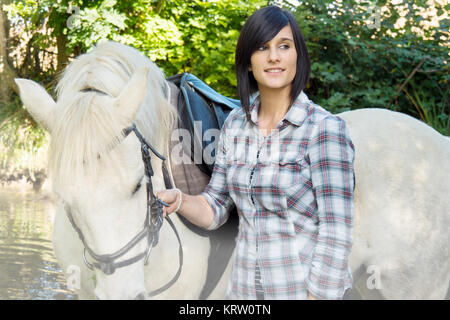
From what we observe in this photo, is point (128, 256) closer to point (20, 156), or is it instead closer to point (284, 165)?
point (284, 165)

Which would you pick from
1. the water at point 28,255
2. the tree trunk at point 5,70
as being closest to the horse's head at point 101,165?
the water at point 28,255

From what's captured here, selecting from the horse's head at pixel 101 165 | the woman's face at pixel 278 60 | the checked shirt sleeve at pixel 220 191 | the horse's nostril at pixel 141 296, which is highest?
the woman's face at pixel 278 60

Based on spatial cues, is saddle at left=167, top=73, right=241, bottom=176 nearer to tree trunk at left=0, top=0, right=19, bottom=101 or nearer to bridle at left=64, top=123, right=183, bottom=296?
bridle at left=64, top=123, right=183, bottom=296

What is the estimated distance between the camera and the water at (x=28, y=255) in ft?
13.1

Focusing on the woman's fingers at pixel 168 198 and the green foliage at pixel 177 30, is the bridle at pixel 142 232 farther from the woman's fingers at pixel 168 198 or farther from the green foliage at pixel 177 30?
the green foliage at pixel 177 30

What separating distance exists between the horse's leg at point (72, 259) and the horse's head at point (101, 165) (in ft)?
1.53

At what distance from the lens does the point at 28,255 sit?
4.84 metres

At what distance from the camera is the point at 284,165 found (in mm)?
1403

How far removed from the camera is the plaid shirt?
4.30 ft

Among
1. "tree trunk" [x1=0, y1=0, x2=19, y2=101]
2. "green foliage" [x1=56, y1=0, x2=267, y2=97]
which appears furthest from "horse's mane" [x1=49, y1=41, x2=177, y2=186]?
"tree trunk" [x1=0, y1=0, x2=19, y2=101]

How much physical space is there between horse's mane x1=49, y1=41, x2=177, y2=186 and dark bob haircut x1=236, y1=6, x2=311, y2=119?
1.30ft

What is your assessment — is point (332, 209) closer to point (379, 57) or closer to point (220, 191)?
point (220, 191)

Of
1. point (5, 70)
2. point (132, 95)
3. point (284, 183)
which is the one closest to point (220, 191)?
point (284, 183)
